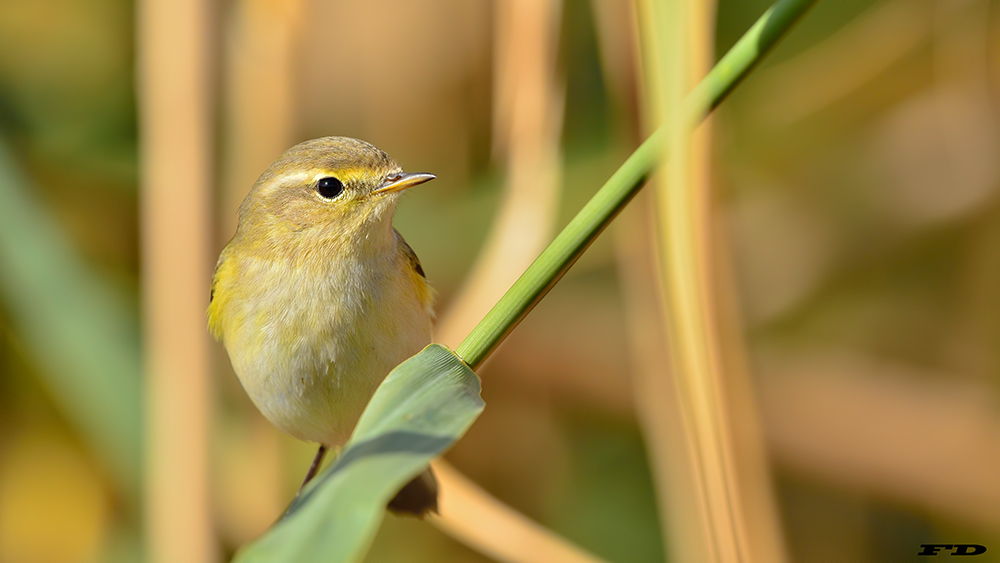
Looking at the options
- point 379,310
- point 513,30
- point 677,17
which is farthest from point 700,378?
point 513,30

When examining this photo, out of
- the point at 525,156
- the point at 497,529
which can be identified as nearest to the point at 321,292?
the point at 525,156

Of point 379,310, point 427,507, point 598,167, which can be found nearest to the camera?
point 379,310

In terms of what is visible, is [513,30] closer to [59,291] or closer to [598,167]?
[598,167]

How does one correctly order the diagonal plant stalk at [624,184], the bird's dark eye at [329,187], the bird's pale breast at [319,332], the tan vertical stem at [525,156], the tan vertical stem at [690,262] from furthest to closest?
the tan vertical stem at [525,156] → the bird's dark eye at [329,187] → the bird's pale breast at [319,332] → the tan vertical stem at [690,262] → the diagonal plant stalk at [624,184]

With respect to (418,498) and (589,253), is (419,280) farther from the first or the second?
(589,253)

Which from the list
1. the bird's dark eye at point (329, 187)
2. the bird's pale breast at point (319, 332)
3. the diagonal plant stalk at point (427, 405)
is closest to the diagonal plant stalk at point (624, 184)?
the diagonal plant stalk at point (427, 405)

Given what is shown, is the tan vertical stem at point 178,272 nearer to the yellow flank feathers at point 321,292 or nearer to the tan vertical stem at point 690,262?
the yellow flank feathers at point 321,292
